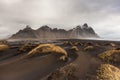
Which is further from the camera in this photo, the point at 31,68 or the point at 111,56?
the point at 111,56

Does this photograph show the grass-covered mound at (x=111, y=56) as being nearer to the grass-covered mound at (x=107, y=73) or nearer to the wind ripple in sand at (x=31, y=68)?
the wind ripple in sand at (x=31, y=68)

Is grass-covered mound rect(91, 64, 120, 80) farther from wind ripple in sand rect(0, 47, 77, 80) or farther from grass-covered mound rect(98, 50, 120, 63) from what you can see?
grass-covered mound rect(98, 50, 120, 63)

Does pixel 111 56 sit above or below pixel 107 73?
below

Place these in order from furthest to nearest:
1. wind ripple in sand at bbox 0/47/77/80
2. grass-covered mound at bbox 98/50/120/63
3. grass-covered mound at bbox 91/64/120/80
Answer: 1. grass-covered mound at bbox 98/50/120/63
2. wind ripple in sand at bbox 0/47/77/80
3. grass-covered mound at bbox 91/64/120/80

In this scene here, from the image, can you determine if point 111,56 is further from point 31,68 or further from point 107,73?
point 107,73

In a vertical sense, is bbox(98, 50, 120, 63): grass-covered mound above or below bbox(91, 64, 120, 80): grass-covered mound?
below

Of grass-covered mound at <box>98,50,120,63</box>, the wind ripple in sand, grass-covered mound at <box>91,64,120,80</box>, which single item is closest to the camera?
grass-covered mound at <box>91,64,120,80</box>

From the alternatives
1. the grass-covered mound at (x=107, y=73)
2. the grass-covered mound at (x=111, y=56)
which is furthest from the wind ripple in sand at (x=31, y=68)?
the grass-covered mound at (x=107, y=73)

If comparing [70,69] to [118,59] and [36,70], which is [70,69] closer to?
[36,70]

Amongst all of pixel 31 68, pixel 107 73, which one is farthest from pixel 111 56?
pixel 107 73

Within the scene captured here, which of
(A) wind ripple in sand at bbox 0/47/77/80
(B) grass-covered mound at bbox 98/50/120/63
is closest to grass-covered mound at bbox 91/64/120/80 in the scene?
(A) wind ripple in sand at bbox 0/47/77/80

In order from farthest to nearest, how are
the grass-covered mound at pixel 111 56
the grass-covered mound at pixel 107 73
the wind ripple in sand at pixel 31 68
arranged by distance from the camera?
the grass-covered mound at pixel 111 56 < the wind ripple in sand at pixel 31 68 < the grass-covered mound at pixel 107 73

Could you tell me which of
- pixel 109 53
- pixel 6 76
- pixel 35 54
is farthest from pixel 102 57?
pixel 6 76

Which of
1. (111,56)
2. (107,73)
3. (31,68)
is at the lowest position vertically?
(31,68)
